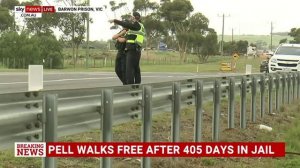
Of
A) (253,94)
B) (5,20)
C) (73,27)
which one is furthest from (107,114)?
(5,20)

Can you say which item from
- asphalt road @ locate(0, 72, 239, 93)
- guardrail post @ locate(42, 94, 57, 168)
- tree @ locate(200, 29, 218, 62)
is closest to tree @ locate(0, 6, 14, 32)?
tree @ locate(200, 29, 218, 62)

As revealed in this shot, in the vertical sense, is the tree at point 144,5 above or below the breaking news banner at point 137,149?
above

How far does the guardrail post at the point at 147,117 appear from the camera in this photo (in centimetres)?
633

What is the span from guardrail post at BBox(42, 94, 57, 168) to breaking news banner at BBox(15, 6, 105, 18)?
47212 mm

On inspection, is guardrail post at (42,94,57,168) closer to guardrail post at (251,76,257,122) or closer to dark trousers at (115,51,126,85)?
→ dark trousers at (115,51,126,85)

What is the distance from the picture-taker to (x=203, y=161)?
7.50 meters

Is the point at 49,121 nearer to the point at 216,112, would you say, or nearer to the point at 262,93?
the point at 216,112

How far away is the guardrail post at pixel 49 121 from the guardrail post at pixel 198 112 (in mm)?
3565

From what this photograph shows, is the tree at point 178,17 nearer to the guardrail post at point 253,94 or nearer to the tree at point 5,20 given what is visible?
the tree at point 5,20

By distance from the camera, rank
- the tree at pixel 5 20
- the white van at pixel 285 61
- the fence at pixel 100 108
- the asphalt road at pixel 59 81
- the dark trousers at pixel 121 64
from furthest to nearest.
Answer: the tree at pixel 5 20, the white van at pixel 285 61, the asphalt road at pixel 59 81, the dark trousers at pixel 121 64, the fence at pixel 100 108

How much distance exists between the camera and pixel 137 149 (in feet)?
19.6

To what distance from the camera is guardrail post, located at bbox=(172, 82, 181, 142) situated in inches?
288

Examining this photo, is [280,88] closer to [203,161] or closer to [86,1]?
[203,161]

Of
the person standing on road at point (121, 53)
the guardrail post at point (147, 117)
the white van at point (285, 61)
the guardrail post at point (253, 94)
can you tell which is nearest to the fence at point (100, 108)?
the guardrail post at point (147, 117)
